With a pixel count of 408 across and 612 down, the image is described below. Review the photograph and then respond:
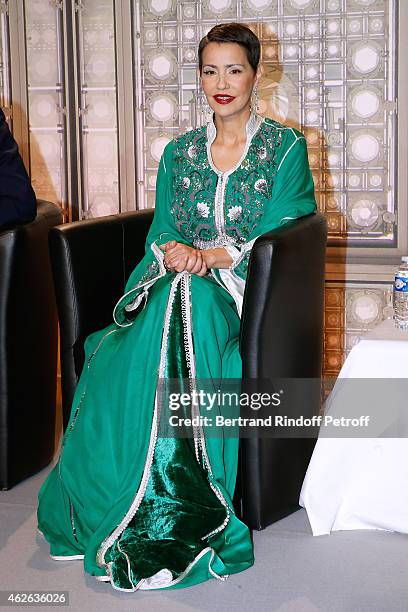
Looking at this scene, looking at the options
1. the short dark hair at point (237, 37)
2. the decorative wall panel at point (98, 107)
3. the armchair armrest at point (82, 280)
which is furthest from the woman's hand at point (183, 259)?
the decorative wall panel at point (98, 107)

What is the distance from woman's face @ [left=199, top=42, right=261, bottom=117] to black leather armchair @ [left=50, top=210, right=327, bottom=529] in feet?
1.46

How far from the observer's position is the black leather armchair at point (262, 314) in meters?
2.55

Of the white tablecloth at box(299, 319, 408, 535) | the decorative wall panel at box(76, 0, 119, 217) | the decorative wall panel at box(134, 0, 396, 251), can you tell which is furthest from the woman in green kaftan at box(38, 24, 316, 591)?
the decorative wall panel at box(76, 0, 119, 217)

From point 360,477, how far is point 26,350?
1152 millimetres

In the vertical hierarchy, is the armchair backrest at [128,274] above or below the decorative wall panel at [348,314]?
above

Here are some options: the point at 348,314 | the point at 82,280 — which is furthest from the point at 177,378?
the point at 348,314

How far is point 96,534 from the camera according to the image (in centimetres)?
243

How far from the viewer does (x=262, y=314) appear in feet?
8.33

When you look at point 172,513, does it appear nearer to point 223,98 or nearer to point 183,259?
point 183,259

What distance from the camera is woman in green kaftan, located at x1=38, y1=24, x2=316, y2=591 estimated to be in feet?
7.92

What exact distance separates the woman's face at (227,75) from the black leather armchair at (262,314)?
44 centimetres

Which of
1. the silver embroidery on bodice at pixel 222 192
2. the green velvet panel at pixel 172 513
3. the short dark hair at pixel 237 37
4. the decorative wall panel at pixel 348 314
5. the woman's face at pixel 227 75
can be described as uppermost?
the short dark hair at pixel 237 37

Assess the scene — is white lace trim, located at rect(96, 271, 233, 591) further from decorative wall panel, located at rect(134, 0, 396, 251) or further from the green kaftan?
decorative wall panel, located at rect(134, 0, 396, 251)

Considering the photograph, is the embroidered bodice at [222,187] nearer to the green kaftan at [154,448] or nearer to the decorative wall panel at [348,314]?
the green kaftan at [154,448]
